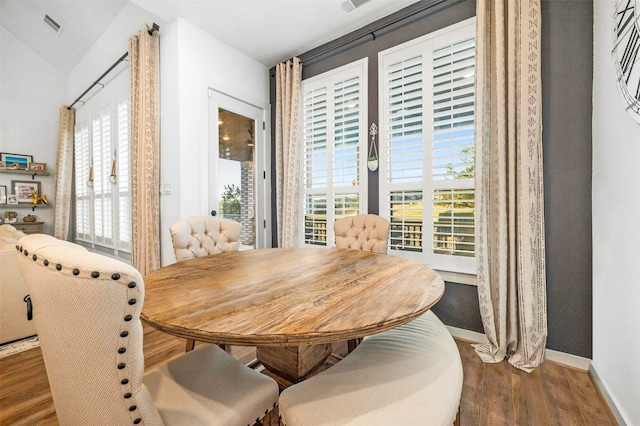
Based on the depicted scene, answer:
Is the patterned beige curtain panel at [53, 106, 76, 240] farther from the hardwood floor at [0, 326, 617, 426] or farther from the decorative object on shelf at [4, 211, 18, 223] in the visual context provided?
the hardwood floor at [0, 326, 617, 426]

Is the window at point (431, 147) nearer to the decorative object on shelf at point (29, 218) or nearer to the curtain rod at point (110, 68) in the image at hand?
the curtain rod at point (110, 68)

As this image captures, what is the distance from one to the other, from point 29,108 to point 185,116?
421 centimetres

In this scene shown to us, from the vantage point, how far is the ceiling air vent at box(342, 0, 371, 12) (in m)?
2.36

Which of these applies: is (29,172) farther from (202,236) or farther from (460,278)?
(460,278)

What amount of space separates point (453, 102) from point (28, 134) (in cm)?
650

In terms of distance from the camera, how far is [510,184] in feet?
6.07

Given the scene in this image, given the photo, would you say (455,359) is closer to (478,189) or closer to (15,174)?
(478,189)

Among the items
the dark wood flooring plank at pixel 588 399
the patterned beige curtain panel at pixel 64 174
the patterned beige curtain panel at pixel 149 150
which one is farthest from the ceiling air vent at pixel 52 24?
the dark wood flooring plank at pixel 588 399

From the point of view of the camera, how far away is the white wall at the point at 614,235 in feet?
4.09

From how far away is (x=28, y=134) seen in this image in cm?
458

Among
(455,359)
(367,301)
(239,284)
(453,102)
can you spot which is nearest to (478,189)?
(453,102)

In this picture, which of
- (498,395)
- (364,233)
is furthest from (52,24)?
(498,395)

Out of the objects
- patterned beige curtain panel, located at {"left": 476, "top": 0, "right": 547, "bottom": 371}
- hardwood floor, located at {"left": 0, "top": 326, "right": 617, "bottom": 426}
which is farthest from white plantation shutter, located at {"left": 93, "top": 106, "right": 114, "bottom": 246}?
patterned beige curtain panel, located at {"left": 476, "top": 0, "right": 547, "bottom": 371}

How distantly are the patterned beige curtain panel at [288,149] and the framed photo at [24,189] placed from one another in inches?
182
